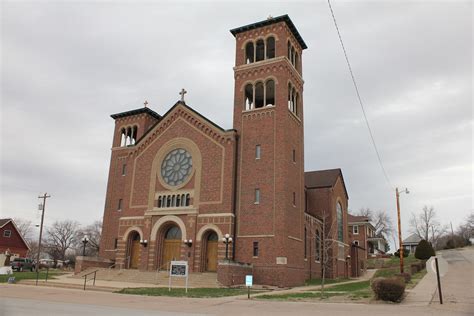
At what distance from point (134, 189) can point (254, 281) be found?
15770 millimetres

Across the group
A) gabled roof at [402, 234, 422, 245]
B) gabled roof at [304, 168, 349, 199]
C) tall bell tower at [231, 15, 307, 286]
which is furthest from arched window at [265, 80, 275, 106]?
gabled roof at [402, 234, 422, 245]

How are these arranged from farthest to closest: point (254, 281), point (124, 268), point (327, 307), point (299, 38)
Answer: point (299, 38)
point (124, 268)
point (254, 281)
point (327, 307)

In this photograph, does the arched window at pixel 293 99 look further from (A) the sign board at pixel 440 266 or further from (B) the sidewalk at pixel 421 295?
(A) the sign board at pixel 440 266

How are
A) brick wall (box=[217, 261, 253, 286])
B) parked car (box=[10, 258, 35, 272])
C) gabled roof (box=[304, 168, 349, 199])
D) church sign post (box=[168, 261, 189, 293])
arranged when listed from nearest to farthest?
1. church sign post (box=[168, 261, 189, 293])
2. brick wall (box=[217, 261, 253, 286])
3. parked car (box=[10, 258, 35, 272])
4. gabled roof (box=[304, 168, 349, 199])

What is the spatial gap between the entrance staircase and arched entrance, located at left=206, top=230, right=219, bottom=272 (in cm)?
167

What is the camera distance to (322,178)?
53781mm

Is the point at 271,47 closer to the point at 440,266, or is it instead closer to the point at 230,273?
the point at 230,273

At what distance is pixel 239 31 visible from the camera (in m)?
42.6

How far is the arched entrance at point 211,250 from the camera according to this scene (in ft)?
120

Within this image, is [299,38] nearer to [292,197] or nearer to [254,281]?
[292,197]

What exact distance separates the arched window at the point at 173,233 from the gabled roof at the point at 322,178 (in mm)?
19097

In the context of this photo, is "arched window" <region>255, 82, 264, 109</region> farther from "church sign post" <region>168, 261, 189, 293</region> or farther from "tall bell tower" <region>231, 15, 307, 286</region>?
"church sign post" <region>168, 261, 189, 293</region>

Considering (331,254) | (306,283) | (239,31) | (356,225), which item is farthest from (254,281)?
(356,225)

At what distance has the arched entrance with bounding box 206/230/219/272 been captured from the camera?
1444 inches
